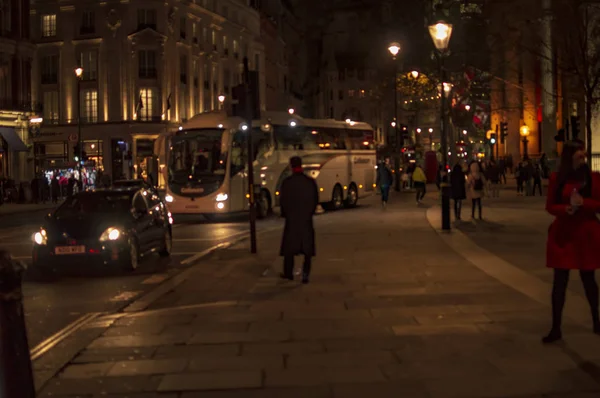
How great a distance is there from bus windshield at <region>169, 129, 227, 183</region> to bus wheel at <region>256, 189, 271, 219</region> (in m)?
1.91

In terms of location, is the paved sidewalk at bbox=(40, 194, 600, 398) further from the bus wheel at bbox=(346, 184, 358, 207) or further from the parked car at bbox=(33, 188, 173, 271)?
the bus wheel at bbox=(346, 184, 358, 207)

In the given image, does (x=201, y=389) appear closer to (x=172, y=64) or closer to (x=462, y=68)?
(x=462, y=68)

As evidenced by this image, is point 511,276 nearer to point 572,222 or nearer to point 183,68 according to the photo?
point 572,222

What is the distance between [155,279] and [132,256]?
3.57 ft

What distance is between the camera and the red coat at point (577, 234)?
7914 mm

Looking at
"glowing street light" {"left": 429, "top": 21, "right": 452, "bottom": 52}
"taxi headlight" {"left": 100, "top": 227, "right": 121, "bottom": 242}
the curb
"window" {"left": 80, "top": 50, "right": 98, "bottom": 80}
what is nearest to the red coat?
the curb

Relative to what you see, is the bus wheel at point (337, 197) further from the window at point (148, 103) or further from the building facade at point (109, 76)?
the window at point (148, 103)

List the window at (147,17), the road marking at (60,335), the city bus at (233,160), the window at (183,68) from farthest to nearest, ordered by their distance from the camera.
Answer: the window at (183,68), the window at (147,17), the city bus at (233,160), the road marking at (60,335)

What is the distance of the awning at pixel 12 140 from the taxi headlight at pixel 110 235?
140 feet

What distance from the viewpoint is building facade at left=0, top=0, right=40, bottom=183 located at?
55094 mm

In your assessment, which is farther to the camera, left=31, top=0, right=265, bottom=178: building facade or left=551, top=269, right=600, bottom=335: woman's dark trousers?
left=31, top=0, right=265, bottom=178: building facade

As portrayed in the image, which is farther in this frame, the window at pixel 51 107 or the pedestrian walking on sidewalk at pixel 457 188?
the window at pixel 51 107

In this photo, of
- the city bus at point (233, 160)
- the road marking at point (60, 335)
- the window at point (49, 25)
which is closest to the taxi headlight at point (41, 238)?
the road marking at point (60, 335)

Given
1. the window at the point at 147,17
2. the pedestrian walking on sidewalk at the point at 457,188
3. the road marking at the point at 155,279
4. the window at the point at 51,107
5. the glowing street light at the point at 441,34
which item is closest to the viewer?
the road marking at the point at 155,279
